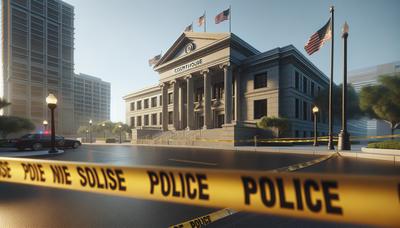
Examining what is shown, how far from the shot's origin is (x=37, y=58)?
72250 mm

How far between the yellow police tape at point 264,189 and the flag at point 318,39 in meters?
17.7

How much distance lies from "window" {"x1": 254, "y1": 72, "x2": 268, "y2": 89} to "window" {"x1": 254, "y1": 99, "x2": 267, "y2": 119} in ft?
7.70

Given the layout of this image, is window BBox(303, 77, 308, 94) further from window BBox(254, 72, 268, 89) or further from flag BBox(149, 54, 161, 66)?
flag BBox(149, 54, 161, 66)

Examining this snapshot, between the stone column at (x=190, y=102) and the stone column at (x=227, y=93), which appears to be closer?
the stone column at (x=227, y=93)

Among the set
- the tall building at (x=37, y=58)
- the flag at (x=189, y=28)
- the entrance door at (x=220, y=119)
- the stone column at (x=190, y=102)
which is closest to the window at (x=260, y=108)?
the entrance door at (x=220, y=119)

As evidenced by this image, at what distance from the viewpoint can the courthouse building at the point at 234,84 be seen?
2672cm

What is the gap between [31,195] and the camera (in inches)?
180

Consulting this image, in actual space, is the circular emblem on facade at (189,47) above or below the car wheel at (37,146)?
above

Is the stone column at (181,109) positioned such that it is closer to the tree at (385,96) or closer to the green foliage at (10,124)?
the green foliage at (10,124)

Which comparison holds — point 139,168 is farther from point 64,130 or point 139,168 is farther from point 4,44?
point 4,44

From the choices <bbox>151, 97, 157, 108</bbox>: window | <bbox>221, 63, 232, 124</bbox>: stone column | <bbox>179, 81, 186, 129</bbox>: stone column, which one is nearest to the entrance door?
<bbox>221, 63, 232, 124</bbox>: stone column

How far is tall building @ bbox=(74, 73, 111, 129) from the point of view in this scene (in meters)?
115

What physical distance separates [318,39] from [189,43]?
22.3 m

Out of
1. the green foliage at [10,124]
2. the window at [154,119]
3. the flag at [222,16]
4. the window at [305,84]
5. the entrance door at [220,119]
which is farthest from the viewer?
the window at [154,119]
